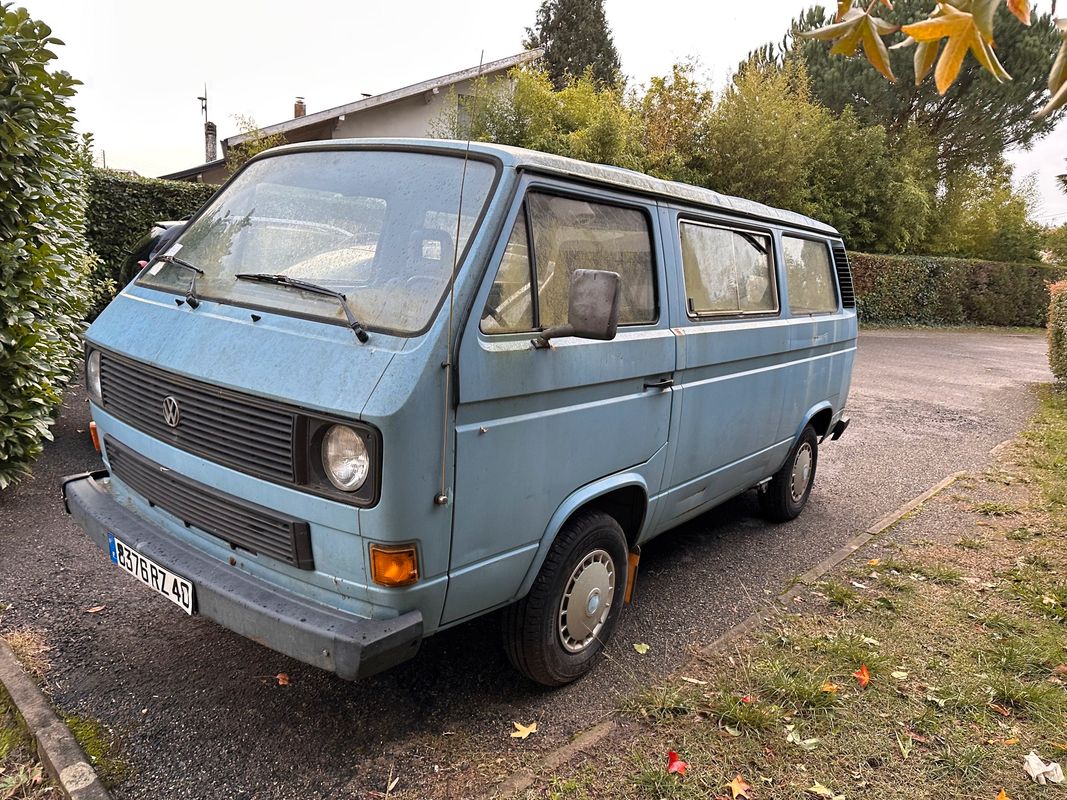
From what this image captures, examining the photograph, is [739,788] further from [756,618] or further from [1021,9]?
Result: [1021,9]

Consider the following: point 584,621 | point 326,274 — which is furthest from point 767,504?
point 326,274

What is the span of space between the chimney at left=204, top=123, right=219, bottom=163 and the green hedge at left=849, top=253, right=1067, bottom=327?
24.2 meters

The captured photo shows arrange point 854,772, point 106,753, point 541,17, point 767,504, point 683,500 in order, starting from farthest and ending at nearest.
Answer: point 541,17, point 767,504, point 683,500, point 854,772, point 106,753

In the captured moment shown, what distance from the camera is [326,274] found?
8.91 feet

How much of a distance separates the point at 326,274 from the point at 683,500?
84.9 inches

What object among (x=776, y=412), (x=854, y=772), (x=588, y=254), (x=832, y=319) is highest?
(x=588, y=254)

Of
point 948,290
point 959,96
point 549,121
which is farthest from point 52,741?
point 959,96

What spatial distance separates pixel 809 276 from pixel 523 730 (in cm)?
382

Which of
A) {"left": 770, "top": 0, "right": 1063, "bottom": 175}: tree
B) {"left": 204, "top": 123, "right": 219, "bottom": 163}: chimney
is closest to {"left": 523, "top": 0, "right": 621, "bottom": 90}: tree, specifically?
{"left": 770, "top": 0, "right": 1063, "bottom": 175}: tree

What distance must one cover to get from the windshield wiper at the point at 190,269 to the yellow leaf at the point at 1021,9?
2624mm

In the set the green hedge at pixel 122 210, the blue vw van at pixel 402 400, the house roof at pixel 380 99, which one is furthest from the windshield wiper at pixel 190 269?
the house roof at pixel 380 99

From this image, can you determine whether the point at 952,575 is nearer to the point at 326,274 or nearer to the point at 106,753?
the point at 326,274

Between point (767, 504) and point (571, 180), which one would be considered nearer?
point (571, 180)

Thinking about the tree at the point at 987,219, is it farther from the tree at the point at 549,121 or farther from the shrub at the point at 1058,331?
the shrub at the point at 1058,331
